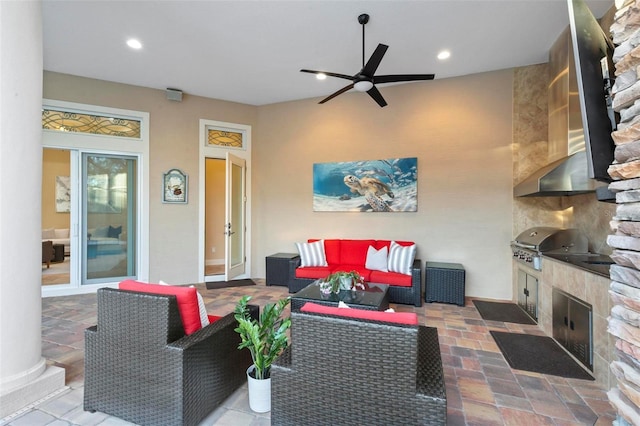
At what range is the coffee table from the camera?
2.77 meters

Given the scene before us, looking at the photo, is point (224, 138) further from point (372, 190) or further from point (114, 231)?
point (372, 190)

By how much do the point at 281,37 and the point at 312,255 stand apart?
3.13 metres

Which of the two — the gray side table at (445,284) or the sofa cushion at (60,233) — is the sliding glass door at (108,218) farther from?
the gray side table at (445,284)

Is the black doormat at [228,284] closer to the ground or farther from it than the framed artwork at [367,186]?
closer to the ground

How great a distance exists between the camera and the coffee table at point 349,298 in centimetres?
277

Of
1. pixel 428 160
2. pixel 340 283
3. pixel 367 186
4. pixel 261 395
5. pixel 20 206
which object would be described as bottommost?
pixel 261 395

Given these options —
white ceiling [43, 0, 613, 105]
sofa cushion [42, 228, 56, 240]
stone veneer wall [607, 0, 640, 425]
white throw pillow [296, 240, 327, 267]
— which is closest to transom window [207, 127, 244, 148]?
white ceiling [43, 0, 613, 105]

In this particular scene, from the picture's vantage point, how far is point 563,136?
11.0 feet

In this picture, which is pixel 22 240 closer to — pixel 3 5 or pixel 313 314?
pixel 3 5

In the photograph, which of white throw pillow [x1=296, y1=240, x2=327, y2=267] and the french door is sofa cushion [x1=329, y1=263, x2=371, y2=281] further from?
the french door

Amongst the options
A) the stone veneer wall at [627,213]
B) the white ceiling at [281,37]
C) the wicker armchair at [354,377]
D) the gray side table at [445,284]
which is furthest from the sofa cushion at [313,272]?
the stone veneer wall at [627,213]

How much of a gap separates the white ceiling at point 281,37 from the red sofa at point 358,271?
273 cm

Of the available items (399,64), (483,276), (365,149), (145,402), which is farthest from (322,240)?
(145,402)

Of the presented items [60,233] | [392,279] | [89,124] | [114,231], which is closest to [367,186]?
[392,279]
